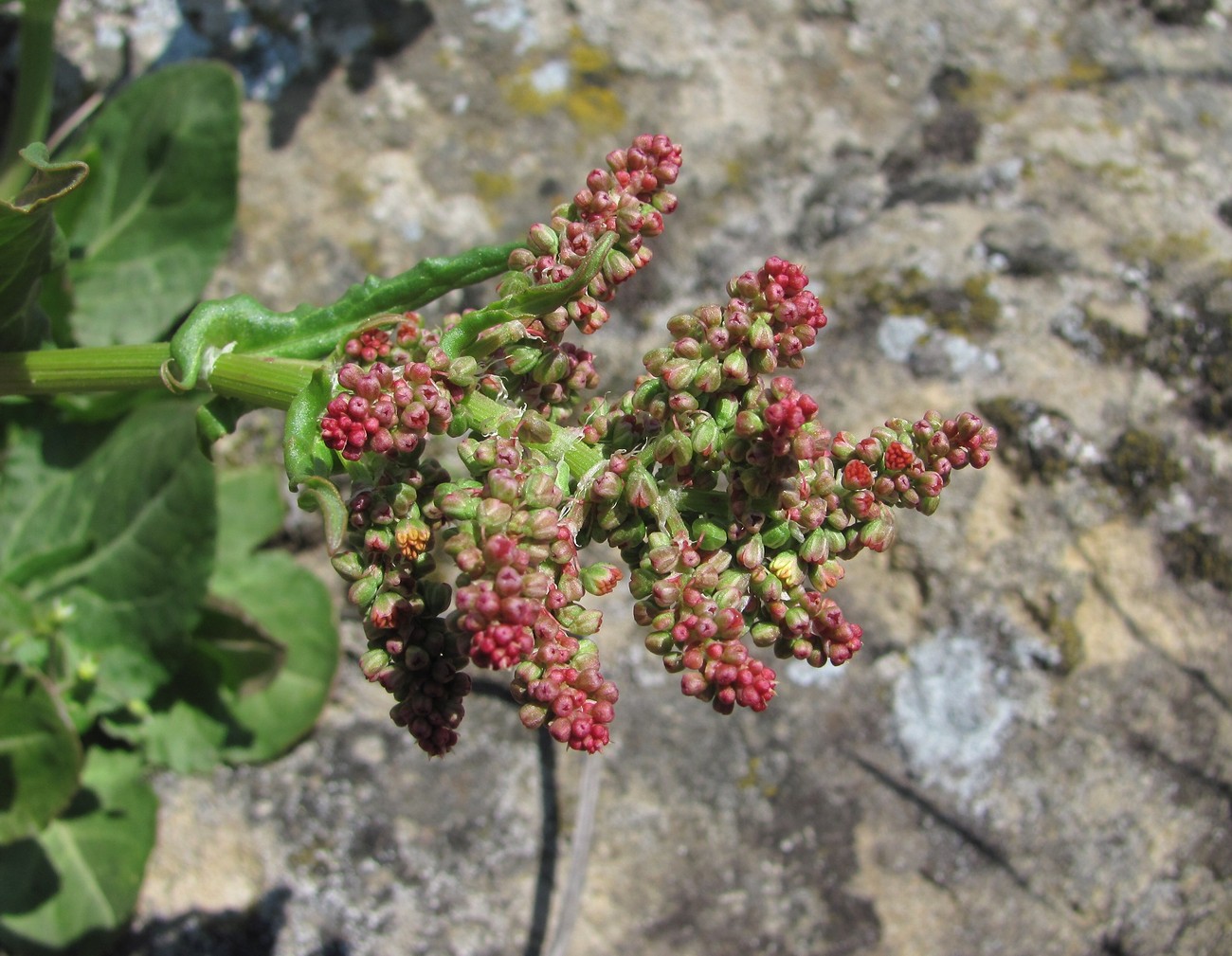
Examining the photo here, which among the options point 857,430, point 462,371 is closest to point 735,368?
point 462,371

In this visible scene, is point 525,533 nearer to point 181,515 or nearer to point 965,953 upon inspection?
point 181,515

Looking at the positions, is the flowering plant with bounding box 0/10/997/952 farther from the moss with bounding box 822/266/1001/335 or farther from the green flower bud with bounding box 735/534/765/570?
the moss with bounding box 822/266/1001/335

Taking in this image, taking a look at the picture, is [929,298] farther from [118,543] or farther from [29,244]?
[118,543]

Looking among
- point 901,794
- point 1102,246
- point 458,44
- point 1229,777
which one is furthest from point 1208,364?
point 458,44

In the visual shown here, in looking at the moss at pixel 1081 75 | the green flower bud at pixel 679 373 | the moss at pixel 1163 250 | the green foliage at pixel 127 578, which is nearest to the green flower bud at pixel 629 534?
the green flower bud at pixel 679 373

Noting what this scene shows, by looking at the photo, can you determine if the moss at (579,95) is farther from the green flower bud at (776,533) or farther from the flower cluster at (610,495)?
the green flower bud at (776,533)
